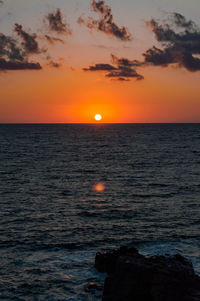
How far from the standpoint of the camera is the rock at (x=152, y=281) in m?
14.4

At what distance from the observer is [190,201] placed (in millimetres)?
37594

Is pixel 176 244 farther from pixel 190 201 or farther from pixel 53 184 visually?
pixel 53 184

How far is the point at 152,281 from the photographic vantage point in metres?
15.0

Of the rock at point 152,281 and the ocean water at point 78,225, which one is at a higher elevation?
the rock at point 152,281

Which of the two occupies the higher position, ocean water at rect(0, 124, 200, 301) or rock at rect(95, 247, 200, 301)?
rock at rect(95, 247, 200, 301)

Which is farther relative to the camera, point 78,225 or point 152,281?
point 78,225

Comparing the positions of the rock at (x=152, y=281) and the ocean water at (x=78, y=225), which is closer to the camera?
the rock at (x=152, y=281)

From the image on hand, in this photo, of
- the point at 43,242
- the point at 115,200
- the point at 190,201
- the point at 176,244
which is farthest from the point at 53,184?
the point at 176,244

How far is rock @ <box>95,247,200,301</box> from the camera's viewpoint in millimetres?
14391

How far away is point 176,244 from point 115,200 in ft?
47.4

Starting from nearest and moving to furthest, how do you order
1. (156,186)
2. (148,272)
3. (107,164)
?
(148,272) → (156,186) → (107,164)

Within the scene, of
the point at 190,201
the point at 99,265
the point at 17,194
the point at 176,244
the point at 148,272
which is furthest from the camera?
the point at 17,194

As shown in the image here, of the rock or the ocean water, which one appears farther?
the ocean water

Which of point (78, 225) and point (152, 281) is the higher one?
point (152, 281)
